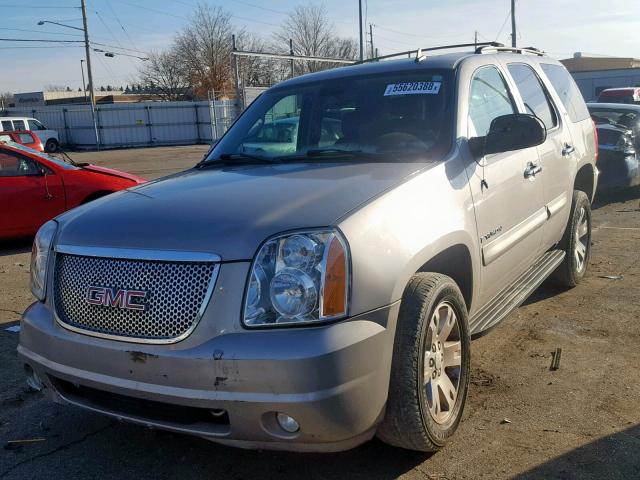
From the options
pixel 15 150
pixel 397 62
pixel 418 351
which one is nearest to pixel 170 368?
pixel 418 351

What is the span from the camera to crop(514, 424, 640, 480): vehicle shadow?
9.65 feet

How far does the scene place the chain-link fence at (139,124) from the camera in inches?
1496

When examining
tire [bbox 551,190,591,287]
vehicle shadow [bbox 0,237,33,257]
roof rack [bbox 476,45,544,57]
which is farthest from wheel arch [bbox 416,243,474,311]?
vehicle shadow [bbox 0,237,33,257]

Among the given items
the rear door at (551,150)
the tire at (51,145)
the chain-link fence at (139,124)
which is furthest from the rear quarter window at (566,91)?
the chain-link fence at (139,124)

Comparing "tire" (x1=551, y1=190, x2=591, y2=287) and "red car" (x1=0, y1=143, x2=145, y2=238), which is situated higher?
"red car" (x1=0, y1=143, x2=145, y2=238)

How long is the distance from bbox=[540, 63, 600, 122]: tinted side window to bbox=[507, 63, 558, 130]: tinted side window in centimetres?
31

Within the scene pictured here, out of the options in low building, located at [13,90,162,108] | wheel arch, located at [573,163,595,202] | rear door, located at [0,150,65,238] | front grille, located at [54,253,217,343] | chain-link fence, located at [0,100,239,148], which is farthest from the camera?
low building, located at [13,90,162,108]

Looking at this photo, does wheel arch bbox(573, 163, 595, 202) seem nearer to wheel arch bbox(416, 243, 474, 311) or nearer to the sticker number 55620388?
the sticker number 55620388

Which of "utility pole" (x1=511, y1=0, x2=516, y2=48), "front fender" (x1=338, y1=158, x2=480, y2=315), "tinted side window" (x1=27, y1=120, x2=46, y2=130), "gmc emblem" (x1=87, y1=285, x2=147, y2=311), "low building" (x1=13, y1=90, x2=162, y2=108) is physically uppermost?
"utility pole" (x1=511, y1=0, x2=516, y2=48)

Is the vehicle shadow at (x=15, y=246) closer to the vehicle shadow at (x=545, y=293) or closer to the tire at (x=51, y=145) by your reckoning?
the vehicle shadow at (x=545, y=293)

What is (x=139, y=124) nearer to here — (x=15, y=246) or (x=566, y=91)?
(x=15, y=246)

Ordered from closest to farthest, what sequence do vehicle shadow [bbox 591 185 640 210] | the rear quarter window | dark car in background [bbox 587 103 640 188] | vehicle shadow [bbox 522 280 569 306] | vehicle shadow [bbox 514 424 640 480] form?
vehicle shadow [bbox 514 424 640 480]
the rear quarter window
vehicle shadow [bbox 522 280 569 306]
dark car in background [bbox 587 103 640 188]
vehicle shadow [bbox 591 185 640 210]

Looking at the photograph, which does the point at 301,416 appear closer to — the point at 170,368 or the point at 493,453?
the point at 170,368

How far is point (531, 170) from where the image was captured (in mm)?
4332
